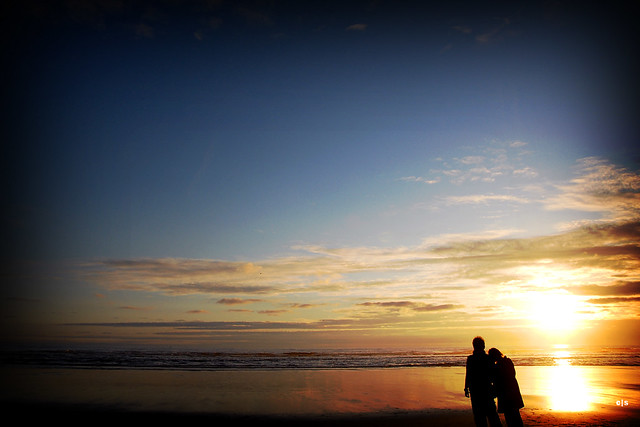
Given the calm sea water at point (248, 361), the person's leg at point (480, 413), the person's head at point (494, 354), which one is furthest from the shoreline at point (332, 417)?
the calm sea water at point (248, 361)

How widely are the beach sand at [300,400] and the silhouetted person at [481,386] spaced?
4.62 m

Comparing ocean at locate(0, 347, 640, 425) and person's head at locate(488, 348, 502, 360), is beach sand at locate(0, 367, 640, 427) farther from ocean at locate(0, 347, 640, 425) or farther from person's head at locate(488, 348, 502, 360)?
person's head at locate(488, 348, 502, 360)

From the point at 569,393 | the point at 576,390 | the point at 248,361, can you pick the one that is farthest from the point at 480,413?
the point at 248,361

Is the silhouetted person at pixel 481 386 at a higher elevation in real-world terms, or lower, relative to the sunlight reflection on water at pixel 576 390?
higher

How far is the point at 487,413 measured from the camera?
9453 mm

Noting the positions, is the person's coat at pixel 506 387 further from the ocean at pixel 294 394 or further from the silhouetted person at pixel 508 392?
the ocean at pixel 294 394

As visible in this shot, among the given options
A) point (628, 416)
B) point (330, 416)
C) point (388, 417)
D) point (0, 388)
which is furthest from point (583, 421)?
point (0, 388)

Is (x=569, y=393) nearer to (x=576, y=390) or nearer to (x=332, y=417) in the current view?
(x=576, y=390)

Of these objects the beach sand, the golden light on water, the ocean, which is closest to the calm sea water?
the ocean

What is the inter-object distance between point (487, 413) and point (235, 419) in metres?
9.12

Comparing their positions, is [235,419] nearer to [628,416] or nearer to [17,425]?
[17,425]

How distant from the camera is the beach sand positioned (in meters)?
13.9

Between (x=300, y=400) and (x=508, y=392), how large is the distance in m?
10.6

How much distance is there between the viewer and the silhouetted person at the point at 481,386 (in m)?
9.44
